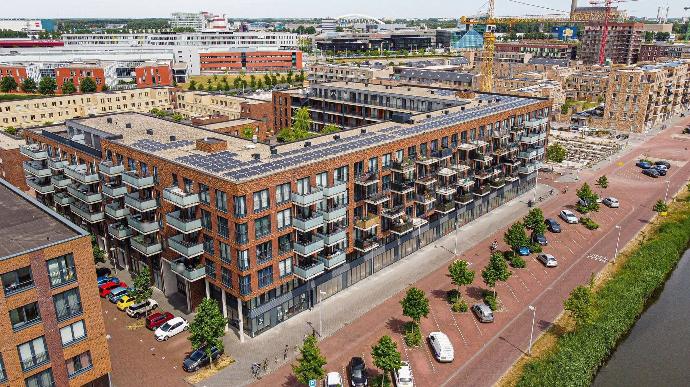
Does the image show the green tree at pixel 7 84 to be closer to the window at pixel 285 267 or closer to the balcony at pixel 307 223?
the window at pixel 285 267

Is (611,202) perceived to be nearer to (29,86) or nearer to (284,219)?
(284,219)

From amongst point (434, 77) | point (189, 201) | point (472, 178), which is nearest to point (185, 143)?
point (189, 201)

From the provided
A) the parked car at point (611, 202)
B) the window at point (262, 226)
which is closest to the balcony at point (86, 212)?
the window at point (262, 226)

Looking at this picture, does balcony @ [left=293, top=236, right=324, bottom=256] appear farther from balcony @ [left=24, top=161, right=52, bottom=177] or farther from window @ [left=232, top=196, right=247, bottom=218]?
balcony @ [left=24, top=161, right=52, bottom=177]

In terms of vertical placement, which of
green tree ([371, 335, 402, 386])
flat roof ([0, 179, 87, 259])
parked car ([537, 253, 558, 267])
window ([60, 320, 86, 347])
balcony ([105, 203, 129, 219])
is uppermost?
flat roof ([0, 179, 87, 259])

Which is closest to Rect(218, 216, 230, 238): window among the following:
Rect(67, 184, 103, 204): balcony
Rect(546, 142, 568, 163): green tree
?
Rect(67, 184, 103, 204): balcony

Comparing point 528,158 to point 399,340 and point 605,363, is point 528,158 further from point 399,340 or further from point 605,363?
point 399,340
